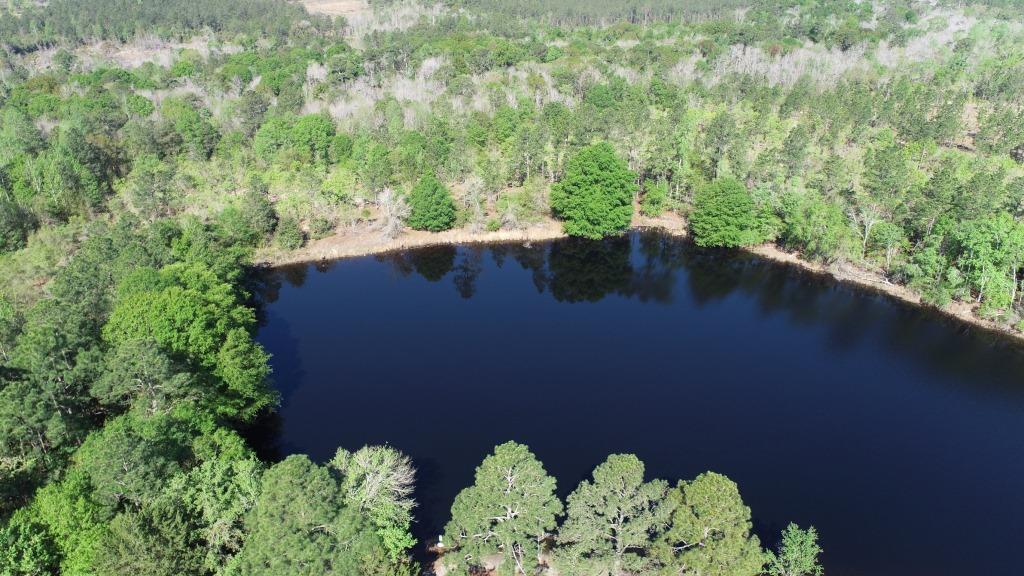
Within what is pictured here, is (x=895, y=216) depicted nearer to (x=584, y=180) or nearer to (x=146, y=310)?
(x=584, y=180)

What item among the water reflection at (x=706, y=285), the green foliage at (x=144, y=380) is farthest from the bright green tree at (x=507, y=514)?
the water reflection at (x=706, y=285)

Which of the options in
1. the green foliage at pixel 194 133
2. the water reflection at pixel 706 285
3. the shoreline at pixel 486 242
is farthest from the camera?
the green foliage at pixel 194 133

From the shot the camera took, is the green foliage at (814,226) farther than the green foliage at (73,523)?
Yes

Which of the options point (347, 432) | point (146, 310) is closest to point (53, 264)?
point (146, 310)

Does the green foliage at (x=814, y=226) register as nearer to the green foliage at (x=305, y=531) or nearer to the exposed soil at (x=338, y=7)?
the green foliage at (x=305, y=531)

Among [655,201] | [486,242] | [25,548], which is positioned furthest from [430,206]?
[25,548]

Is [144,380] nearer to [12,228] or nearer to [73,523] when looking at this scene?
[73,523]

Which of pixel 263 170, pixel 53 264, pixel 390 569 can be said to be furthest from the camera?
pixel 263 170
